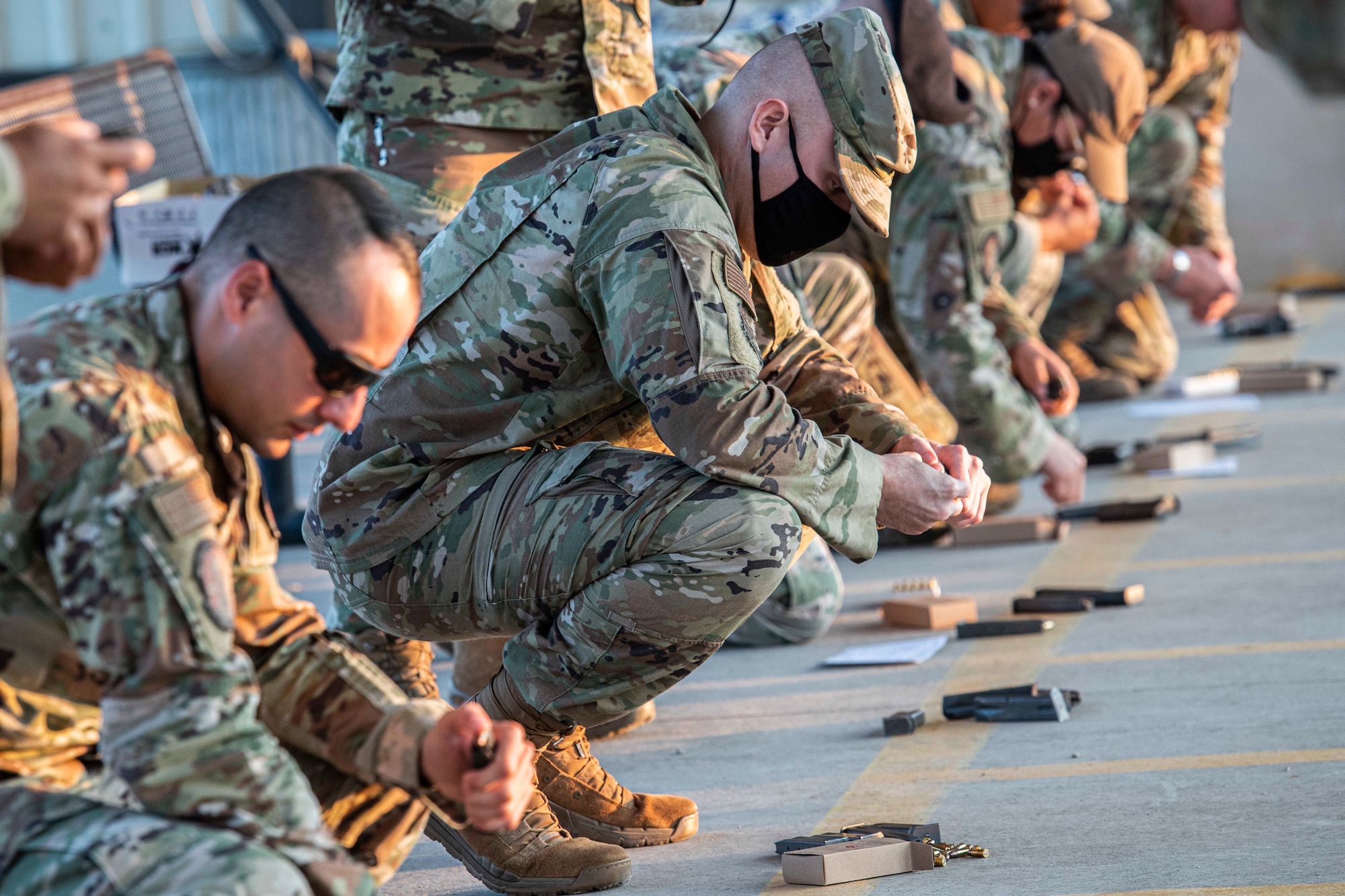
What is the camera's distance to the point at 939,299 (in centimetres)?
493

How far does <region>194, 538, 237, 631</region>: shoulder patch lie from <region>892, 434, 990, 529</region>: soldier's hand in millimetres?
1436

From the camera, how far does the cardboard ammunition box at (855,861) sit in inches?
102

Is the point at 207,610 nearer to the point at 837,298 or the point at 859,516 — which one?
the point at 859,516

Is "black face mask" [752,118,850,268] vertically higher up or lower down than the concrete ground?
higher up

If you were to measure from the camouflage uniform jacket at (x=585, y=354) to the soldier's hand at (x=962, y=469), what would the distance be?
18 cm

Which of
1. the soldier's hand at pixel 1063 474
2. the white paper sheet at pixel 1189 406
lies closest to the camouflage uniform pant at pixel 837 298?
the soldier's hand at pixel 1063 474

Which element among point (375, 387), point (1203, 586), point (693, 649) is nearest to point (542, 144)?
point (375, 387)

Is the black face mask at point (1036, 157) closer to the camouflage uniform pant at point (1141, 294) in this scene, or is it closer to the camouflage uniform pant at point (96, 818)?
the camouflage uniform pant at point (1141, 294)

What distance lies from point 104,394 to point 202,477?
0.14 meters

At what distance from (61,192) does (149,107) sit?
415 centimetres

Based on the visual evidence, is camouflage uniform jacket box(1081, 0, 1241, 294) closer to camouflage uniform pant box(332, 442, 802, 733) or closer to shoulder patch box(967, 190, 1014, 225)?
shoulder patch box(967, 190, 1014, 225)

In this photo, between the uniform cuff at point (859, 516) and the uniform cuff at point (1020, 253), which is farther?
the uniform cuff at point (1020, 253)

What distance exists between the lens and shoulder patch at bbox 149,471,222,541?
177 cm

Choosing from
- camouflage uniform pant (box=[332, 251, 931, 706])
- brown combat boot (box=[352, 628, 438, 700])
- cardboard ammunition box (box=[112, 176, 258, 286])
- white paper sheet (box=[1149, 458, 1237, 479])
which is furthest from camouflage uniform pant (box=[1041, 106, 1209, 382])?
brown combat boot (box=[352, 628, 438, 700])
